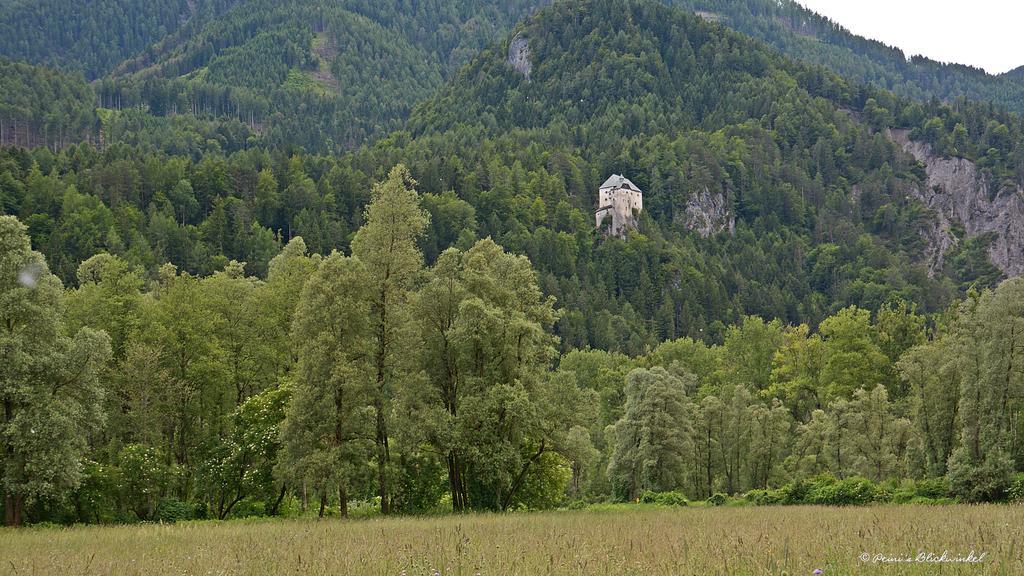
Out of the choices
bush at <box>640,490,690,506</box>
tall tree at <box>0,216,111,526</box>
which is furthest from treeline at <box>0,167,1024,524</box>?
bush at <box>640,490,690,506</box>

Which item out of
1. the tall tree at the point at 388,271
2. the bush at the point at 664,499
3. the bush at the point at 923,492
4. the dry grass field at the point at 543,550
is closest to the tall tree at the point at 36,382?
the tall tree at the point at 388,271

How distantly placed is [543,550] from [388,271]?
928 inches

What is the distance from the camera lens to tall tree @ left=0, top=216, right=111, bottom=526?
3891cm

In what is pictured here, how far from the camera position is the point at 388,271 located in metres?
41.5

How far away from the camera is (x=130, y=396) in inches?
2060

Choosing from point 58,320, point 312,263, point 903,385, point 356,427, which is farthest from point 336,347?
point 903,385

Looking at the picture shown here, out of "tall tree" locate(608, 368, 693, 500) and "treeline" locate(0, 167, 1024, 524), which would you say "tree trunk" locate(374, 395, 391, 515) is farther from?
"tall tree" locate(608, 368, 693, 500)

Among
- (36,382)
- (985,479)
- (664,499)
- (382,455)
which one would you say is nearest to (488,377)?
(382,455)

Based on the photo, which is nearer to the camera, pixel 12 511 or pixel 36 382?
pixel 12 511

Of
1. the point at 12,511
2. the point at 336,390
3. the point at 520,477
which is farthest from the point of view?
the point at 520,477

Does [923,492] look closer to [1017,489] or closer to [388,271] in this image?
[1017,489]

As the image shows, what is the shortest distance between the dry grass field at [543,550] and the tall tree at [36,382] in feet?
38.6

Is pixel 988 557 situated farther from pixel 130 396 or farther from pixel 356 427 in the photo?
pixel 130 396

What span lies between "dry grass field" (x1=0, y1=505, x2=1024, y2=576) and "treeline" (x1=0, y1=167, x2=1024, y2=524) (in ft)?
41.9
